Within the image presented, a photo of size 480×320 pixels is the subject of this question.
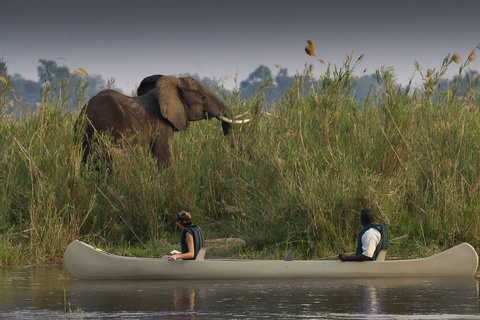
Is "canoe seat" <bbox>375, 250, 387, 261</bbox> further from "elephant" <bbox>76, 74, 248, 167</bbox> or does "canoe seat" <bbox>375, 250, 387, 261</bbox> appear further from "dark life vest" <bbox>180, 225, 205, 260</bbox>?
"elephant" <bbox>76, 74, 248, 167</bbox>

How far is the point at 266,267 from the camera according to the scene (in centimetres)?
1153

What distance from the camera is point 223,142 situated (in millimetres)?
16766

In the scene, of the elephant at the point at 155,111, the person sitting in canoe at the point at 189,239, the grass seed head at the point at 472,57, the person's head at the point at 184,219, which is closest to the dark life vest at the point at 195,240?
the person sitting in canoe at the point at 189,239

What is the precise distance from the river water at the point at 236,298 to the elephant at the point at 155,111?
17.2ft

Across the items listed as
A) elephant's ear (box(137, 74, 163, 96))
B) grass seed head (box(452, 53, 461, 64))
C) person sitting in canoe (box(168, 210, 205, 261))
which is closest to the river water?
person sitting in canoe (box(168, 210, 205, 261))

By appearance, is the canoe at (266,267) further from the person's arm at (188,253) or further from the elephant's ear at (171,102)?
the elephant's ear at (171,102)

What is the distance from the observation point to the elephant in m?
17.2

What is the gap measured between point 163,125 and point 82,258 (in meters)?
6.61

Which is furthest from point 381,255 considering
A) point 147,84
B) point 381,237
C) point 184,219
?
point 147,84

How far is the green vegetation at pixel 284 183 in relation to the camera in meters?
13.2

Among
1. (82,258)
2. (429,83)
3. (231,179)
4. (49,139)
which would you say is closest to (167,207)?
(231,179)

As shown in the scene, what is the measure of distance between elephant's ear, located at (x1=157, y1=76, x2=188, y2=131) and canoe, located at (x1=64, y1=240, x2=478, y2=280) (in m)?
6.58

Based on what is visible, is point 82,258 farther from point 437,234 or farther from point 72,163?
point 437,234

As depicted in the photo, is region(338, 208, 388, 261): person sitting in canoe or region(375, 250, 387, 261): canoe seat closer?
region(338, 208, 388, 261): person sitting in canoe
